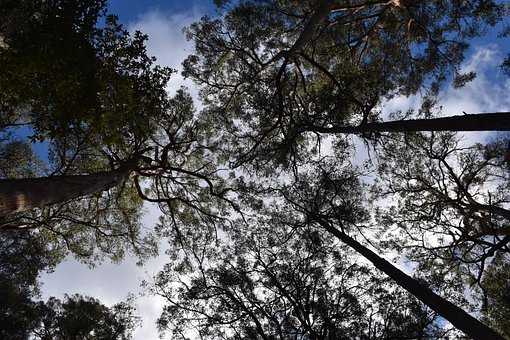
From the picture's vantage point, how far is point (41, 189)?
21.3 feet

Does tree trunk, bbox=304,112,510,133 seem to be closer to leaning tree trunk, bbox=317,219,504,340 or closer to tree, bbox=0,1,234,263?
leaning tree trunk, bbox=317,219,504,340

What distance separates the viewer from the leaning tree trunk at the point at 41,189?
18.9ft

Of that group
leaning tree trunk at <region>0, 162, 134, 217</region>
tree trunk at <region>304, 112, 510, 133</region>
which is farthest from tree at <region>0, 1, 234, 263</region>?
tree trunk at <region>304, 112, 510, 133</region>

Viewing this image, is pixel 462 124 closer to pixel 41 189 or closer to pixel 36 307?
pixel 41 189

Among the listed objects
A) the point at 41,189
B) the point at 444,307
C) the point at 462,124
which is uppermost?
the point at 462,124

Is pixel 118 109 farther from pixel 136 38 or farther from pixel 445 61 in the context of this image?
pixel 445 61

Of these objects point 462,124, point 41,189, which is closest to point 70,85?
point 41,189

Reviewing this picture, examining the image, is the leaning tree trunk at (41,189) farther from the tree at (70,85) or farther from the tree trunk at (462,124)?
the tree trunk at (462,124)

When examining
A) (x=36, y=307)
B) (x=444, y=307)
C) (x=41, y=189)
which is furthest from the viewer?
(x=36, y=307)

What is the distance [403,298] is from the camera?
31.7ft

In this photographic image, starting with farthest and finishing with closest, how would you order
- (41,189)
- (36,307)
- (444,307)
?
(36,307) → (444,307) → (41,189)

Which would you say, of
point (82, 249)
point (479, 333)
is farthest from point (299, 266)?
point (82, 249)

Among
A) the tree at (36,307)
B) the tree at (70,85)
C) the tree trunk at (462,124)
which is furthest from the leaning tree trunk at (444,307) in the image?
the tree at (36,307)

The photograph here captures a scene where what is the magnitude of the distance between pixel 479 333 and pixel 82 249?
1359cm
